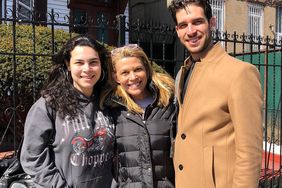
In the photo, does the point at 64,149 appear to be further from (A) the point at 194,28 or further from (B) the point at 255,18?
(B) the point at 255,18

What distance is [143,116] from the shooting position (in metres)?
2.62

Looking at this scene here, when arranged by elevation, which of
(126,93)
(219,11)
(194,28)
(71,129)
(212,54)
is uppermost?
(219,11)

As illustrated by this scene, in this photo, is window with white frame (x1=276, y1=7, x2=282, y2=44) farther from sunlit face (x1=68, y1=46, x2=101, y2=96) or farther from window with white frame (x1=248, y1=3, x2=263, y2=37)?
sunlit face (x1=68, y1=46, x2=101, y2=96)

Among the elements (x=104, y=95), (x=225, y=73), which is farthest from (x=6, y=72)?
(x=225, y=73)

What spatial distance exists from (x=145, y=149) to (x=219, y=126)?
57 centimetres

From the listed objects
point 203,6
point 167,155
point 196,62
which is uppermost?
point 203,6

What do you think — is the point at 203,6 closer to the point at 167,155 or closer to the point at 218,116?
the point at 218,116

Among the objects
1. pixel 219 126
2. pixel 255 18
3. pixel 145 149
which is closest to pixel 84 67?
pixel 145 149

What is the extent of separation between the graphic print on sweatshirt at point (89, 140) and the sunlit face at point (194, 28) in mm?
769

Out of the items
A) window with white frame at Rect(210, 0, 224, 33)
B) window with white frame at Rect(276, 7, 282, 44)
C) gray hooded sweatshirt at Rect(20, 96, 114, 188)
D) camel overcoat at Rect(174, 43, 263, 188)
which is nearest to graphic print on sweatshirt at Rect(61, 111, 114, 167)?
gray hooded sweatshirt at Rect(20, 96, 114, 188)

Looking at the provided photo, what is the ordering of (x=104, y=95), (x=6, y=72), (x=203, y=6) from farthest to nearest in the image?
(x=6, y=72), (x=104, y=95), (x=203, y=6)

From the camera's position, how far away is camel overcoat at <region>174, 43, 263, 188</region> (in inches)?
81.3

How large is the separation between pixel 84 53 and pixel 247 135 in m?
1.16

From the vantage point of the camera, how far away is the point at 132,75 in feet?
8.75
